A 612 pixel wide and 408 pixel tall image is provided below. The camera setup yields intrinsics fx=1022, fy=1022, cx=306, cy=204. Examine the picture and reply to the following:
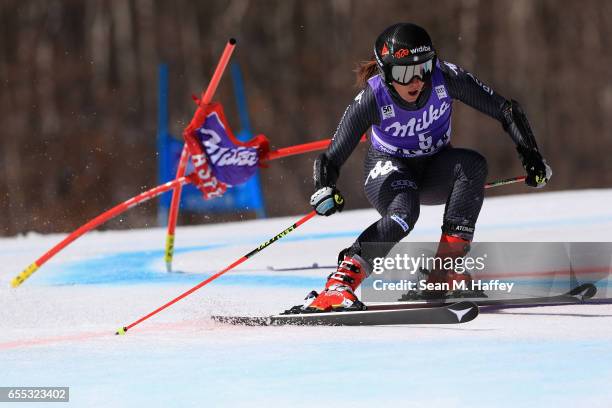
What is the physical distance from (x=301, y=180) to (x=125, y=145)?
2266 mm

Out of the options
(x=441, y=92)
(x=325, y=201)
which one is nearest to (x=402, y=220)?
(x=325, y=201)

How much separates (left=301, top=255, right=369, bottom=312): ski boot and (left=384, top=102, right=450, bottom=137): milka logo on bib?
62 centimetres

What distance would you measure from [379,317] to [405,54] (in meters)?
1.10

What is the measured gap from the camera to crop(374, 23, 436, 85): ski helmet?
13.9ft

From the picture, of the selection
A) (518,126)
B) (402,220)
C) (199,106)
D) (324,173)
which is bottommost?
(402,220)

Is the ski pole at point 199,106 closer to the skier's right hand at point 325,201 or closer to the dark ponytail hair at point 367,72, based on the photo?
the dark ponytail hair at point 367,72

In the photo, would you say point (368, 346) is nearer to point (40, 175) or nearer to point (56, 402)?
point (56, 402)

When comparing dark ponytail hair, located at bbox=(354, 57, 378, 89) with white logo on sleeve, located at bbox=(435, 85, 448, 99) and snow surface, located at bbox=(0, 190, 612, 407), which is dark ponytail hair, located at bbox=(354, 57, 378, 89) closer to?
white logo on sleeve, located at bbox=(435, 85, 448, 99)

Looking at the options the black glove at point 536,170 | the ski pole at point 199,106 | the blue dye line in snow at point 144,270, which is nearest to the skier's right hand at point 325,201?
the black glove at point 536,170

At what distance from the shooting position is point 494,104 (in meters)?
4.52

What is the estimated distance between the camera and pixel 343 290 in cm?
409

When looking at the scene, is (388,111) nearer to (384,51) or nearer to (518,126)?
(384,51)

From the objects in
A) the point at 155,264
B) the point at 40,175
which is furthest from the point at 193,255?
the point at 40,175

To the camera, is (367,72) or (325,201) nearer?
(325,201)
